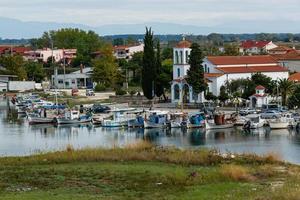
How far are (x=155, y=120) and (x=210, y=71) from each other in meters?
12.5

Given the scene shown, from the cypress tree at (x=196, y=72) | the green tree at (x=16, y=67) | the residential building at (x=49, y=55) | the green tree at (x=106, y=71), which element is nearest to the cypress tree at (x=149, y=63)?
the cypress tree at (x=196, y=72)

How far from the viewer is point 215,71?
180 feet

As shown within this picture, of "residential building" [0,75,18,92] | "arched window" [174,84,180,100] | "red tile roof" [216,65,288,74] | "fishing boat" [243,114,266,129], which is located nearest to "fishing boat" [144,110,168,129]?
"fishing boat" [243,114,266,129]

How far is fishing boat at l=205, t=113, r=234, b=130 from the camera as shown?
42625 millimetres

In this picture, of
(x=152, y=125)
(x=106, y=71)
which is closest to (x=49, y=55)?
(x=106, y=71)

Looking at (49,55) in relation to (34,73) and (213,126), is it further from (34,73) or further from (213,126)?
(213,126)

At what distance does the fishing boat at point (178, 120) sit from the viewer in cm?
4350

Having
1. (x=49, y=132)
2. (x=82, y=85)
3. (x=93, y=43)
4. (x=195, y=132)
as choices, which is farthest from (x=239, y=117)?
(x=93, y=43)

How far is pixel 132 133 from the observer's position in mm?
42219

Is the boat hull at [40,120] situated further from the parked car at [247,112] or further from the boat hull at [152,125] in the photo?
the parked car at [247,112]

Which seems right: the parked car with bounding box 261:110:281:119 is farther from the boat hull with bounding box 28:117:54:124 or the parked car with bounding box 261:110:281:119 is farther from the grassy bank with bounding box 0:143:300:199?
the grassy bank with bounding box 0:143:300:199

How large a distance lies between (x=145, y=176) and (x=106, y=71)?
54.3m

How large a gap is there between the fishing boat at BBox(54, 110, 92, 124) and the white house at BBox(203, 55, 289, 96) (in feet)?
32.3

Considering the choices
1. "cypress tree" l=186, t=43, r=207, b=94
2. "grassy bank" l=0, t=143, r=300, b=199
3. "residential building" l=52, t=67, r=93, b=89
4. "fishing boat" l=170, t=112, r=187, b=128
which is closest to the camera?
Answer: "grassy bank" l=0, t=143, r=300, b=199
